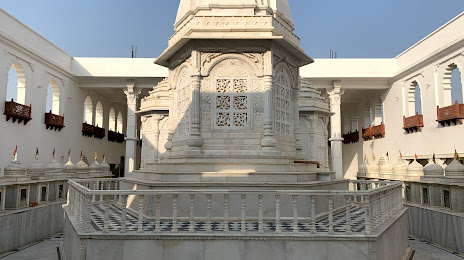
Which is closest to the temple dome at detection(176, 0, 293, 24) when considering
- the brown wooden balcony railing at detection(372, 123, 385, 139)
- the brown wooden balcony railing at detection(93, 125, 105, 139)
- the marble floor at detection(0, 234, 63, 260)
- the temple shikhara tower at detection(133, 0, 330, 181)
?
the temple shikhara tower at detection(133, 0, 330, 181)

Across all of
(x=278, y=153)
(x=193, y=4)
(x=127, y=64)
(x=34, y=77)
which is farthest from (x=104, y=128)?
(x=278, y=153)

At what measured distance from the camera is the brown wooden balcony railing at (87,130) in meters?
24.8

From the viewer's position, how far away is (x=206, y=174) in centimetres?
777

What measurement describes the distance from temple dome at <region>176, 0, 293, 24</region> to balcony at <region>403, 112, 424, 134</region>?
12.1 m

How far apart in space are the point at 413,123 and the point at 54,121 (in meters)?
20.5

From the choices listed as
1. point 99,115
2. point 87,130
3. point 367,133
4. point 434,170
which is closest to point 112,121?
point 99,115

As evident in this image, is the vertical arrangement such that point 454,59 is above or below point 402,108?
above

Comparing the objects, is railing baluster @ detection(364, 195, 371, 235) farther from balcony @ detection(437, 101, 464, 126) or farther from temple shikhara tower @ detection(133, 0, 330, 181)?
balcony @ detection(437, 101, 464, 126)

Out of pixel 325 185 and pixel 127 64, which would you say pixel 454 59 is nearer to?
pixel 325 185

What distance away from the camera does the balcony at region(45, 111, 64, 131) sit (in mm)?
19906

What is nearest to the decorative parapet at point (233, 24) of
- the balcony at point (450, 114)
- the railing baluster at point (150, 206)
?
the railing baluster at point (150, 206)

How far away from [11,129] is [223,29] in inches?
505

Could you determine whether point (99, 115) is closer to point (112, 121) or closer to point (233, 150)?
point (112, 121)

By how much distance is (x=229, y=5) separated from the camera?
32.3 feet
